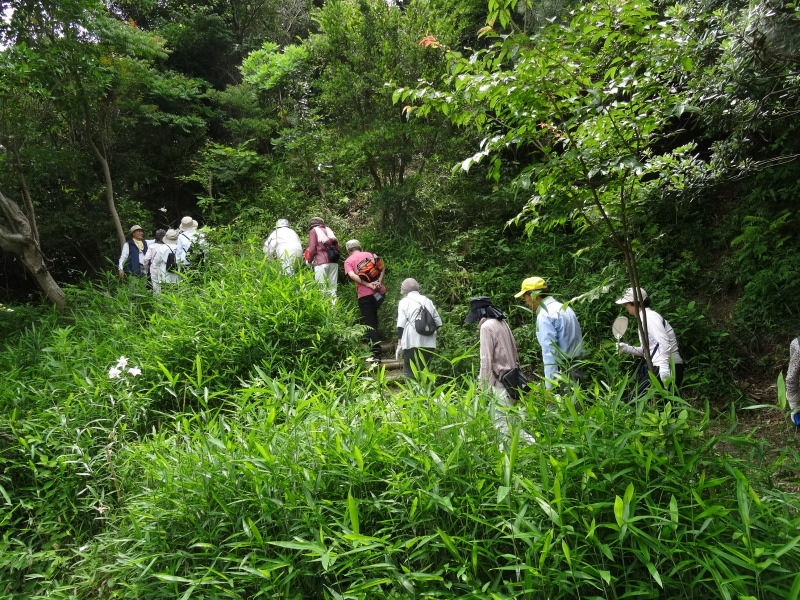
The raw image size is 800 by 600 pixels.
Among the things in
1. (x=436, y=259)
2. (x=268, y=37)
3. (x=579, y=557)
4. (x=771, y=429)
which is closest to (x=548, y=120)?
(x=579, y=557)

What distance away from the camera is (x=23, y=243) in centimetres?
800

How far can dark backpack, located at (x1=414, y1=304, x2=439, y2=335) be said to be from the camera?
5.36 metres

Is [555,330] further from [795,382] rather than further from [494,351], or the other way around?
[795,382]

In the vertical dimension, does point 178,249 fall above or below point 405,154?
below

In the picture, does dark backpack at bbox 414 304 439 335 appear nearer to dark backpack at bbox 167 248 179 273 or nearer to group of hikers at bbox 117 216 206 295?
group of hikers at bbox 117 216 206 295

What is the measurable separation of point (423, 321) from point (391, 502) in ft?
8.84

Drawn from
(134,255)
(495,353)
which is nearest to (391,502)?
(495,353)

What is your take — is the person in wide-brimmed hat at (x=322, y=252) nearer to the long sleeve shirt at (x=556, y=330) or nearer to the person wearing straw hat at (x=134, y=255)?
the person wearing straw hat at (x=134, y=255)

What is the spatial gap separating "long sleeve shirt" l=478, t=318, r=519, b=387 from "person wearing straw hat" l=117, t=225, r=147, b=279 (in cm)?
637

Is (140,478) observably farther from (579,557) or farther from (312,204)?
(312,204)

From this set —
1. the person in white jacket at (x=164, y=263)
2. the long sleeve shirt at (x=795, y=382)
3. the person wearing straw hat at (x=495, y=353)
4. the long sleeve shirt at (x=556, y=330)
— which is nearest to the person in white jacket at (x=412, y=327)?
the person wearing straw hat at (x=495, y=353)

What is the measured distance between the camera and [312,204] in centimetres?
1083

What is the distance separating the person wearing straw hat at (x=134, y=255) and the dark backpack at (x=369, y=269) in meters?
3.98

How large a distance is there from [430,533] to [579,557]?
0.77 metres
